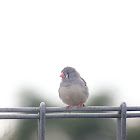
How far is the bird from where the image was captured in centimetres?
697

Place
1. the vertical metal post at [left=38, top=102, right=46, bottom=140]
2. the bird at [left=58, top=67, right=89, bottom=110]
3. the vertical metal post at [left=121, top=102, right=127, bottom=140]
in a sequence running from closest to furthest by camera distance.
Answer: the vertical metal post at [left=38, top=102, right=46, bottom=140] < the vertical metal post at [left=121, top=102, right=127, bottom=140] < the bird at [left=58, top=67, right=89, bottom=110]

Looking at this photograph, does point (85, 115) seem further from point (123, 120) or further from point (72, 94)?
point (72, 94)

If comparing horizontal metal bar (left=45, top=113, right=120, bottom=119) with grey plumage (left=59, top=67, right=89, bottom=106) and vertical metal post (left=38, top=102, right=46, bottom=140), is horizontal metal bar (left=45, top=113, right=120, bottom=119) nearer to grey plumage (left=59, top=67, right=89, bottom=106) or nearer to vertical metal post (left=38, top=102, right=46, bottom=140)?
vertical metal post (left=38, top=102, right=46, bottom=140)

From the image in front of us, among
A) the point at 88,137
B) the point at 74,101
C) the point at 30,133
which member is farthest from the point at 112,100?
the point at 74,101

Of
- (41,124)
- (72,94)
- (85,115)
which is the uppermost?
(72,94)

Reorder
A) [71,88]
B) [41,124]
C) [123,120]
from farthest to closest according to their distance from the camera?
[71,88] → [123,120] → [41,124]

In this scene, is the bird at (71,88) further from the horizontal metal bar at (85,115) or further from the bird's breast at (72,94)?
the horizontal metal bar at (85,115)

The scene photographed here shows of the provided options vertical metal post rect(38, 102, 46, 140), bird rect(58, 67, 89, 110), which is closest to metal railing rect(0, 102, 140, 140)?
vertical metal post rect(38, 102, 46, 140)

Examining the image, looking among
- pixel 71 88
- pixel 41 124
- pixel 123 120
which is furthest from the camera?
pixel 71 88

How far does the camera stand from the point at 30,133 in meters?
21.2

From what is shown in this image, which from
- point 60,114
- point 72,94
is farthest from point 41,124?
point 72,94

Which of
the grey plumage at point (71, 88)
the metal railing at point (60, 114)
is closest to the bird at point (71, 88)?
the grey plumage at point (71, 88)

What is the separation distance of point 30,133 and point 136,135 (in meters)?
4.69

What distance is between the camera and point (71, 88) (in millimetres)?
7008
